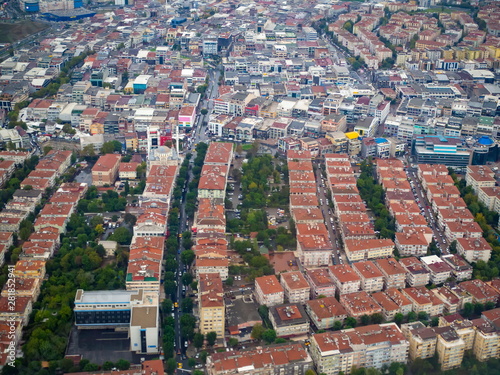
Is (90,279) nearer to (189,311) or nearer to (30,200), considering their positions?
(189,311)

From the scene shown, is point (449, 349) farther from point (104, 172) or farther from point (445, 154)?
point (104, 172)

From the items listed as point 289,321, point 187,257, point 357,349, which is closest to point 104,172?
point 187,257

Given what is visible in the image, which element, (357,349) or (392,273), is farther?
(392,273)

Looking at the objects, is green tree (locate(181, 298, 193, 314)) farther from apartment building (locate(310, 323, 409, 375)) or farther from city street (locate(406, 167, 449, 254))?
city street (locate(406, 167, 449, 254))

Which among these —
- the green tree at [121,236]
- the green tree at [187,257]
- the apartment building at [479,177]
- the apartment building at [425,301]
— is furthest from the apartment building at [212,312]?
the apartment building at [479,177]

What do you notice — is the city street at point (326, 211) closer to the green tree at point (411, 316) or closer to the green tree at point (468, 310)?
the green tree at point (411, 316)

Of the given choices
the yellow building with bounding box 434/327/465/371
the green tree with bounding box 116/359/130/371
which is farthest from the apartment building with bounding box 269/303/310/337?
the green tree with bounding box 116/359/130/371
